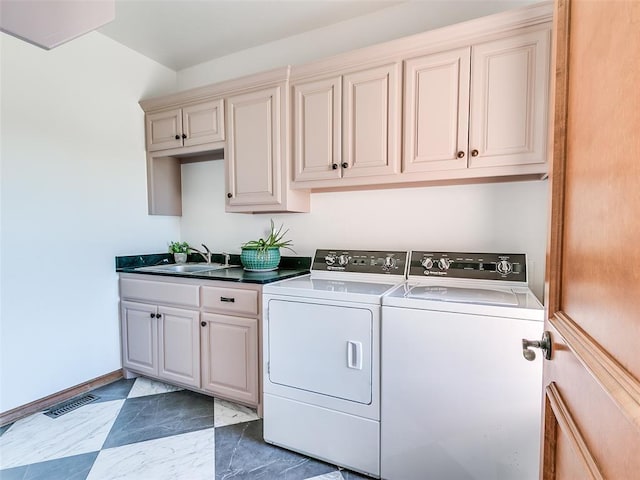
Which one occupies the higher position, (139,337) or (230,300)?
(230,300)

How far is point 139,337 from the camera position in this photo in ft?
7.95

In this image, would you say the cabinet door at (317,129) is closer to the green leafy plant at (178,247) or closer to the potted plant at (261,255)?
the potted plant at (261,255)

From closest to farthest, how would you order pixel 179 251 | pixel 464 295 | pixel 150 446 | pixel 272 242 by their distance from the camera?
pixel 464 295 < pixel 150 446 < pixel 272 242 < pixel 179 251

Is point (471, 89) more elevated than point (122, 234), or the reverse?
point (471, 89)

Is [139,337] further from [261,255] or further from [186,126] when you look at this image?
[186,126]

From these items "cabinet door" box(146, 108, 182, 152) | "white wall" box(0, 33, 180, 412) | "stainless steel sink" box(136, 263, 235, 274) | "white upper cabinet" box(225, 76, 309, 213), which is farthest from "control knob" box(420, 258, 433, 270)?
"white wall" box(0, 33, 180, 412)

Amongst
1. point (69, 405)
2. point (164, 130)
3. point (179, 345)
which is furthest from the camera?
point (164, 130)

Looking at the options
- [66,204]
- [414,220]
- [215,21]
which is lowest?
[414,220]

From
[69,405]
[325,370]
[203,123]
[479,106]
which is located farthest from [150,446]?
[479,106]

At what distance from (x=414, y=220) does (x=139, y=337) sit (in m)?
2.15

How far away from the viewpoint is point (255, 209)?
2295 mm

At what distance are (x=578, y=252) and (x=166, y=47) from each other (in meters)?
3.03

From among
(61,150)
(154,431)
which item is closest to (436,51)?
(61,150)

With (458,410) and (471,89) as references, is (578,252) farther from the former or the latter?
(471,89)
